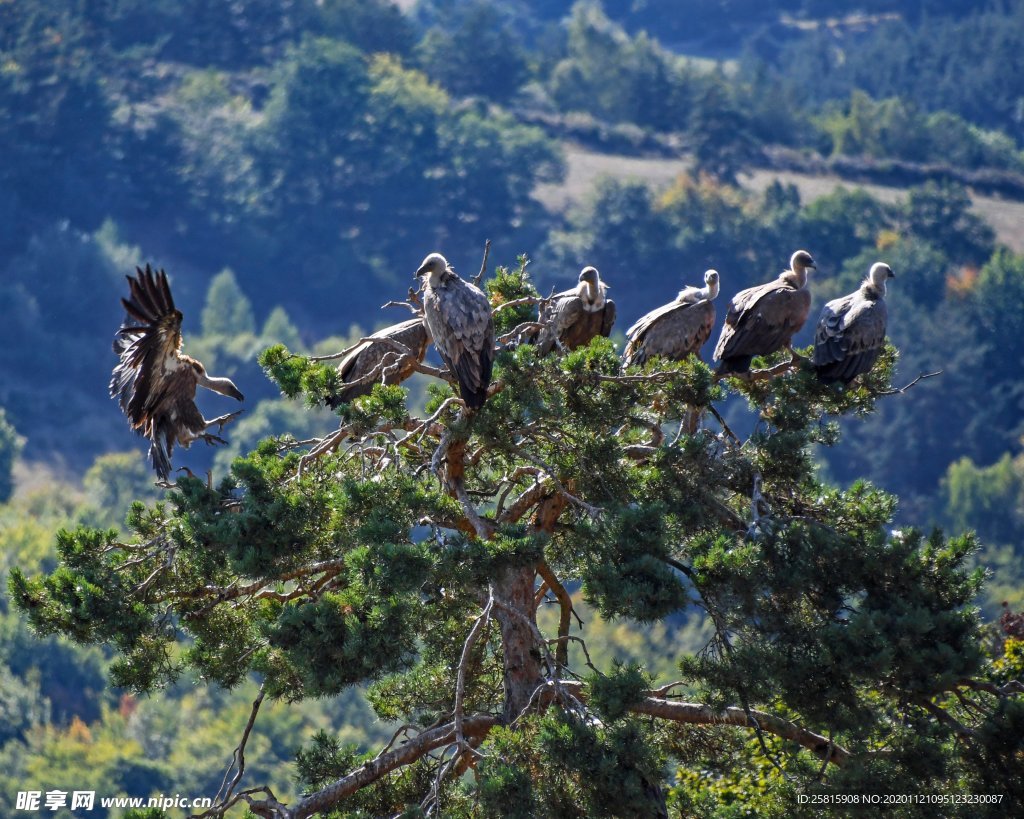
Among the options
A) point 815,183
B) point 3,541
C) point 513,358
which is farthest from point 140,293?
point 815,183

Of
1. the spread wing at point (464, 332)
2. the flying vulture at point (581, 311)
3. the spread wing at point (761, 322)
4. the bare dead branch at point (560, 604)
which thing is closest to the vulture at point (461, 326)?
the spread wing at point (464, 332)

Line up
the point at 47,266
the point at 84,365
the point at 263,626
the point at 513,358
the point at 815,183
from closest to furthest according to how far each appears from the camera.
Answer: the point at 263,626
the point at 513,358
the point at 84,365
the point at 47,266
the point at 815,183

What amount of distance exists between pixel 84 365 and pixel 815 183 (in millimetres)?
49596

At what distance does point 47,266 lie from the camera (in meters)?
109

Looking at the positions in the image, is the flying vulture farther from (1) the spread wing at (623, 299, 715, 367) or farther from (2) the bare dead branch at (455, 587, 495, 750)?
(2) the bare dead branch at (455, 587, 495, 750)

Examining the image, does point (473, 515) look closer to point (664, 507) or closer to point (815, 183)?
point (664, 507)

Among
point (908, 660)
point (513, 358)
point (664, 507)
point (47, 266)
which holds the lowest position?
point (908, 660)

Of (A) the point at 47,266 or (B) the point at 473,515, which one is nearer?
(B) the point at 473,515

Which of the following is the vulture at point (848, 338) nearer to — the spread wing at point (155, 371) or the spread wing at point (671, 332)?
the spread wing at point (671, 332)

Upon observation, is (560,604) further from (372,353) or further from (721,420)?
(372,353)

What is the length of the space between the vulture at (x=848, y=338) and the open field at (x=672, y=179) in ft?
324

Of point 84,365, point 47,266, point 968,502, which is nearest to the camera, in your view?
point 968,502

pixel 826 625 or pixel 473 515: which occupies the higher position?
pixel 473 515

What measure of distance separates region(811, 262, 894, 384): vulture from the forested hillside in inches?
2572
